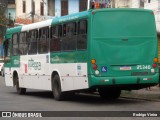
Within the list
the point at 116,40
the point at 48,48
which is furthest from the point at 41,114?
the point at 48,48

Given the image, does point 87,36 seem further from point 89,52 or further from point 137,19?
point 137,19

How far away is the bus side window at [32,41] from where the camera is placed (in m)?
23.0

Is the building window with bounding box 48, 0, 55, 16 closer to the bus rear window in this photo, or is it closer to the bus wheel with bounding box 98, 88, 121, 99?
the bus wheel with bounding box 98, 88, 121, 99

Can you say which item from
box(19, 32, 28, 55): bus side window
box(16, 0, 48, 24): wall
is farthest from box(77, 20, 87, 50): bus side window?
box(16, 0, 48, 24): wall

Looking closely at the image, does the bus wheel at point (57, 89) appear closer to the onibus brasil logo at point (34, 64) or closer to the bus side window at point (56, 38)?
the bus side window at point (56, 38)

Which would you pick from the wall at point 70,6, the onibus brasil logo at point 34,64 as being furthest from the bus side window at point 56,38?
the wall at point 70,6

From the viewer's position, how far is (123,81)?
18.0 meters

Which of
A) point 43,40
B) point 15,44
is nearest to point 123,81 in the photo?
point 43,40

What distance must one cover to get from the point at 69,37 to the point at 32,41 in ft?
13.5

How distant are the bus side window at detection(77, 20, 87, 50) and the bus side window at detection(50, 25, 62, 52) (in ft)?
5.68

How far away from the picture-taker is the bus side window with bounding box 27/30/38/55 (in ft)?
75.3

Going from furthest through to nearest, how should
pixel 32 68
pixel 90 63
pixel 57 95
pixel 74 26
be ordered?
pixel 32 68, pixel 57 95, pixel 74 26, pixel 90 63

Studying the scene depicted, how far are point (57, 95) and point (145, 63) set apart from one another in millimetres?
4096

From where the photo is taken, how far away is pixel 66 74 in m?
19.8
